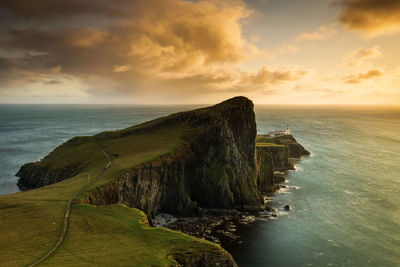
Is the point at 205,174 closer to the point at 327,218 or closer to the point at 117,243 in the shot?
the point at 327,218

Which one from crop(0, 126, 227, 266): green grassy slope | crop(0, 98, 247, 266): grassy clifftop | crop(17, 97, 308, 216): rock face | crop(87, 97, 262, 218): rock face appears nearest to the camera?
crop(0, 126, 227, 266): green grassy slope

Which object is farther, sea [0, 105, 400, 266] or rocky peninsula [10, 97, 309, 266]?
rocky peninsula [10, 97, 309, 266]

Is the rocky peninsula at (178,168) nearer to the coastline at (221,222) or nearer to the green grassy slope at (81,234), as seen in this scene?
the coastline at (221,222)

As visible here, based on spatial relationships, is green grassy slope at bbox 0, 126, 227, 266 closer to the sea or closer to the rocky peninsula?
the rocky peninsula

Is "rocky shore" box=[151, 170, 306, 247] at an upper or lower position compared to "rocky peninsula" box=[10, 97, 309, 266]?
lower

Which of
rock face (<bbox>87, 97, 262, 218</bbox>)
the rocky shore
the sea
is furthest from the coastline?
rock face (<bbox>87, 97, 262, 218</bbox>)

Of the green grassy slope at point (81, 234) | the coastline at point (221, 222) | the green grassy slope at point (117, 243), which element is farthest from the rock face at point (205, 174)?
the green grassy slope at point (117, 243)

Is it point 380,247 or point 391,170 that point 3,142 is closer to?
point 380,247
